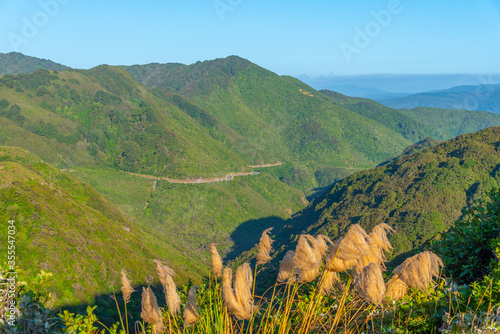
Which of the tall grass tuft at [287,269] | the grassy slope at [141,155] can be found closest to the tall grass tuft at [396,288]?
the tall grass tuft at [287,269]

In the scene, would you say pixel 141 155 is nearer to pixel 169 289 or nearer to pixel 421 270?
pixel 169 289

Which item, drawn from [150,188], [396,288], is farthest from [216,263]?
[150,188]

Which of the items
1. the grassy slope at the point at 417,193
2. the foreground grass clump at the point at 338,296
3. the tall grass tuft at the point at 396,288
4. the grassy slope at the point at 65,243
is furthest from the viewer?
the grassy slope at the point at 417,193

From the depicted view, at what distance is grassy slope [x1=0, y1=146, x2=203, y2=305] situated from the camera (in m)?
38.2

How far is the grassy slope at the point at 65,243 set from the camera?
3819cm

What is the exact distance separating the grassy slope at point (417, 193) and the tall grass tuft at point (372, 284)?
5087cm

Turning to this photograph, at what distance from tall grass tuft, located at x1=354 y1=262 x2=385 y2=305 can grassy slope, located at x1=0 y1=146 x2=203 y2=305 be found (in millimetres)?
36533

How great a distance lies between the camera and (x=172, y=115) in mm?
183500

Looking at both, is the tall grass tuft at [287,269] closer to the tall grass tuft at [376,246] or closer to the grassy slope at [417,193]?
the tall grass tuft at [376,246]

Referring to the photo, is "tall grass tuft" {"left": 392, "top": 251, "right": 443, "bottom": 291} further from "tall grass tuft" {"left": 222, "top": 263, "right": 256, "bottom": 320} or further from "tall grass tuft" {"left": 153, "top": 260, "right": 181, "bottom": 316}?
"tall grass tuft" {"left": 153, "top": 260, "right": 181, "bottom": 316}

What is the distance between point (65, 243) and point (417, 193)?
64.5m

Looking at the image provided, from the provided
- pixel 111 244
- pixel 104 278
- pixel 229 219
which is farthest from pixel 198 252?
pixel 104 278

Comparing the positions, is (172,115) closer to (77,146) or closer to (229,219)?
(77,146)

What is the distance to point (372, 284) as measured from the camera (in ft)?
12.9
